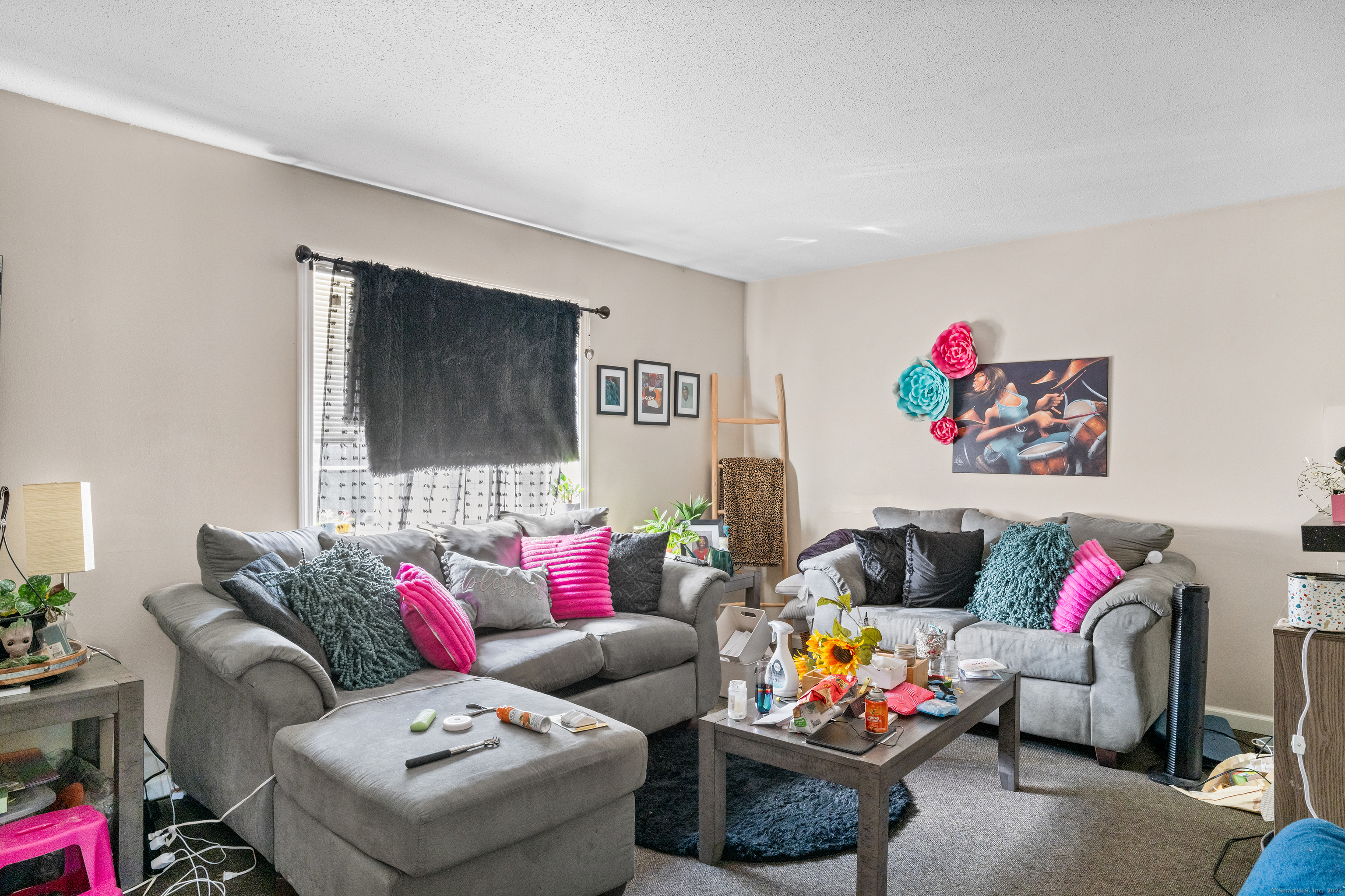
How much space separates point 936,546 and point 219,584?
3.19 m

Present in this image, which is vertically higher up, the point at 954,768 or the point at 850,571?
the point at 850,571

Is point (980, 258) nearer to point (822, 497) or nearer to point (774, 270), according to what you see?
point (774, 270)

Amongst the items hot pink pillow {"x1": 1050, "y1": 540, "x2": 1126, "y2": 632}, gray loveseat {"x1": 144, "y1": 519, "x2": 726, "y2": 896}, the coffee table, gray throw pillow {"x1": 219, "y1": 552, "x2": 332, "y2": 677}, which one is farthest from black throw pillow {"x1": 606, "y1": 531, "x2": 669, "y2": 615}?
hot pink pillow {"x1": 1050, "y1": 540, "x2": 1126, "y2": 632}

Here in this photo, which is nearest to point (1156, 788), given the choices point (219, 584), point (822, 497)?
point (822, 497)

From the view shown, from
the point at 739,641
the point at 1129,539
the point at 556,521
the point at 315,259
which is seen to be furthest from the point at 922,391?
the point at 315,259

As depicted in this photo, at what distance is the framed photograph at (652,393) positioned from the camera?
5.02 metres

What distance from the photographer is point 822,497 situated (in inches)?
213

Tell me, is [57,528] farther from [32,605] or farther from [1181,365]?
[1181,365]

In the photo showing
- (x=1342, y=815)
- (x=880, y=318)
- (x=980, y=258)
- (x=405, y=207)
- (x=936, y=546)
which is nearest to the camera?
(x=1342, y=815)

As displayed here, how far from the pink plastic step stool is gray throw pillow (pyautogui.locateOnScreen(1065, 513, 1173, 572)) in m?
3.89

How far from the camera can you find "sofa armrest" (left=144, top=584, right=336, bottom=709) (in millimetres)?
2320

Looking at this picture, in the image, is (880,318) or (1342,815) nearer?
(1342,815)

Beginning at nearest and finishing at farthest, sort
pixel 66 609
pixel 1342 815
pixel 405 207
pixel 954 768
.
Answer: pixel 1342 815 < pixel 66 609 < pixel 954 768 < pixel 405 207

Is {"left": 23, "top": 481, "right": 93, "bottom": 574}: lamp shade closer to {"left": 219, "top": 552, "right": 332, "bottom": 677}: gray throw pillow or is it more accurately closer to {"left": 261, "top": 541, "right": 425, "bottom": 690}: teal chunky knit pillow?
{"left": 219, "top": 552, "right": 332, "bottom": 677}: gray throw pillow
